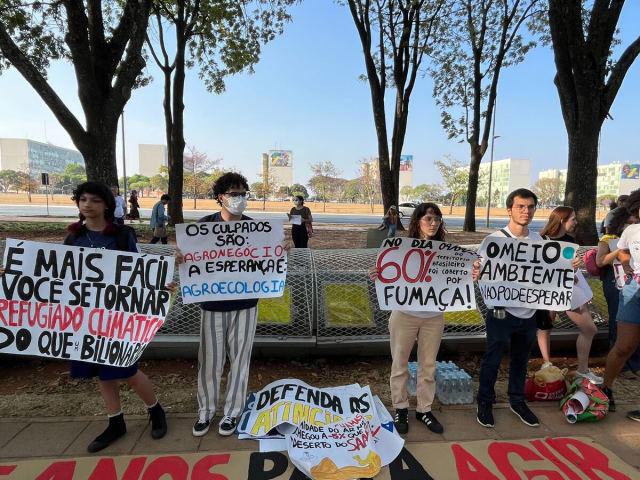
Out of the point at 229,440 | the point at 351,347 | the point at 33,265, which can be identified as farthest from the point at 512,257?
the point at 33,265

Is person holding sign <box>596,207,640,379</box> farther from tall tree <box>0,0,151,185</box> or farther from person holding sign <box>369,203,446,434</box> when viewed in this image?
tall tree <box>0,0,151,185</box>

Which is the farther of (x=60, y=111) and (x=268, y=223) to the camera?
(x=60, y=111)

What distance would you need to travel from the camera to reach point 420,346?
113 inches

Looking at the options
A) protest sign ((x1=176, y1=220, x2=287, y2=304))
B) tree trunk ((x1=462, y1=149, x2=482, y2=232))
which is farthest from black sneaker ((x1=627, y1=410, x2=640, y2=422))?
tree trunk ((x1=462, y1=149, x2=482, y2=232))

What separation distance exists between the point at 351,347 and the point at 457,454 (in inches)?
57.9

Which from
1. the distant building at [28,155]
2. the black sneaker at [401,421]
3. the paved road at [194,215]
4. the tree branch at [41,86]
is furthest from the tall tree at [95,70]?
the distant building at [28,155]

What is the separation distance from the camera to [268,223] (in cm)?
298

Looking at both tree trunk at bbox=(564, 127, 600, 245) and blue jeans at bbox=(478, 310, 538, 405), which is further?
tree trunk at bbox=(564, 127, 600, 245)

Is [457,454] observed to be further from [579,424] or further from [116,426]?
[116,426]

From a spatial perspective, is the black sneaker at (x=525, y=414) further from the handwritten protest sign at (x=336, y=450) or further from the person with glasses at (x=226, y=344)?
the person with glasses at (x=226, y=344)

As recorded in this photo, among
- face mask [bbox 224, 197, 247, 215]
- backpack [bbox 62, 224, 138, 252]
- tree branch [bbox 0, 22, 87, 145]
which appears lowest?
backpack [bbox 62, 224, 138, 252]

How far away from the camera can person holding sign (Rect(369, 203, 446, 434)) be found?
2.81 metres

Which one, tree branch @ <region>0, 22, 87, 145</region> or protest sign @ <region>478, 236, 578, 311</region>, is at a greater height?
tree branch @ <region>0, 22, 87, 145</region>

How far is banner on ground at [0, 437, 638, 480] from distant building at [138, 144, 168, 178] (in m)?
137
